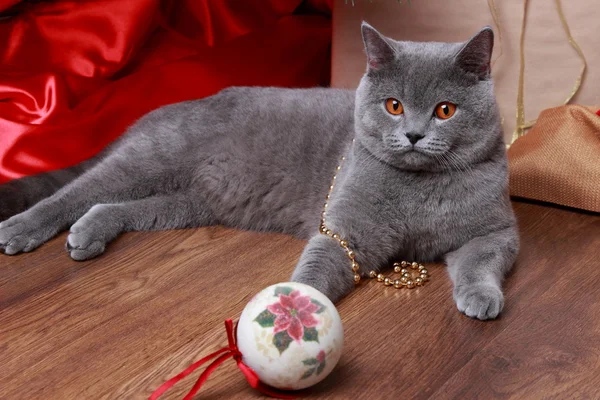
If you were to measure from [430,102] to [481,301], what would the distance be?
41cm

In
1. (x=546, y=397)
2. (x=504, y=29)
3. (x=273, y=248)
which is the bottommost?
(x=273, y=248)

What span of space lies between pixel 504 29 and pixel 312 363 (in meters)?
1.41

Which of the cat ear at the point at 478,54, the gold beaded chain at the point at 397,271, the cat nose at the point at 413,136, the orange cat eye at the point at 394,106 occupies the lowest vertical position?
the gold beaded chain at the point at 397,271

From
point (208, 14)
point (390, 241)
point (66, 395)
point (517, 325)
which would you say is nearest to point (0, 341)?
point (66, 395)

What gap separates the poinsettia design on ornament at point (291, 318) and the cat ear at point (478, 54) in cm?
61

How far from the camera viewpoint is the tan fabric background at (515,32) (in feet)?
6.80

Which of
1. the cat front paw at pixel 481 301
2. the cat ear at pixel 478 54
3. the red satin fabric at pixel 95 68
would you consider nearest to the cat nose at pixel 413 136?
the cat ear at pixel 478 54

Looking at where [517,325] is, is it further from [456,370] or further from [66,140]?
[66,140]

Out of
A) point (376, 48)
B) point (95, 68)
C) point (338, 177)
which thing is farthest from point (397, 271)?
point (95, 68)

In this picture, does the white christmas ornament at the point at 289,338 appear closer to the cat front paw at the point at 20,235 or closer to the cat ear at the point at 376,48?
the cat ear at the point at 376,48

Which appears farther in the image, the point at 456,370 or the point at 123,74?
the point at 123,74

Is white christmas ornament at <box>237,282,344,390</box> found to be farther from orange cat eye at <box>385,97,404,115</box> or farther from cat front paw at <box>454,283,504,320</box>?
orange cat eye at <box>385,97,404,115</box>

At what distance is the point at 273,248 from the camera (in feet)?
5.71

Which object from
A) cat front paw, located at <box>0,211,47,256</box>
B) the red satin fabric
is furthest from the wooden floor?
the red satin fabric
